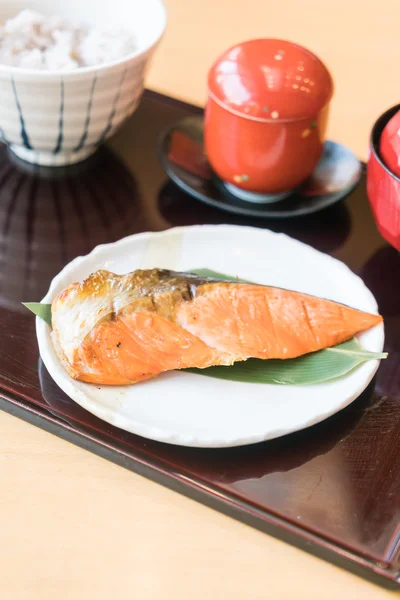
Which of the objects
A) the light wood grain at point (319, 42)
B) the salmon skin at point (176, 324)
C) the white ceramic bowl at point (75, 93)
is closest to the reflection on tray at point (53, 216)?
the white ceramic bowl at point (75, 93)

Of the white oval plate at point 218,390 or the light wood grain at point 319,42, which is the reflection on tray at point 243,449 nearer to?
the white oval plate at point 218,390

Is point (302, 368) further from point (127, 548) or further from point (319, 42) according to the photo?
point (319, 42)

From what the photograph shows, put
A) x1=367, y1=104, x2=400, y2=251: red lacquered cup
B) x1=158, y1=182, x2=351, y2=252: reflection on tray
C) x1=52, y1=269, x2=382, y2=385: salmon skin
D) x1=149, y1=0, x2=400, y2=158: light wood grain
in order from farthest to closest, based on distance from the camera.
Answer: x1=149, y1=0, x2=400, y2=158: light wood grain → x1=158, y1=182, x2=351, y2=252: reflection on tray → x1=367, y1=104, x2=400, y2=251: red lacquered cup → x1=52, y1=269, x2=382, y2=385: salmon skin

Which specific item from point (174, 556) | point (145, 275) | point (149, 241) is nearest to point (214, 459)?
point (174, 556)

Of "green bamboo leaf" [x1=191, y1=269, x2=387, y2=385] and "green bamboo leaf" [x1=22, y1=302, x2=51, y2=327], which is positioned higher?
"green bamboo leaf" [x1=191, y1=269, x2=387, y2=385]

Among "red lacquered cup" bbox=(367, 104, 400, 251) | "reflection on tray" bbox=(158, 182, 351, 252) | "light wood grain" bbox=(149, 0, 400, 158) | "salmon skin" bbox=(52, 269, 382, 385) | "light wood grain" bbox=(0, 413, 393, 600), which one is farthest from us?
"light wood grain" bbox=(149, 0, 400, 158)

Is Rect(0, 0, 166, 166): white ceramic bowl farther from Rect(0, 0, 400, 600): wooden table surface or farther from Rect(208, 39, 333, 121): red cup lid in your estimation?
Rect(0, 0, 400, 600): wooden table surface

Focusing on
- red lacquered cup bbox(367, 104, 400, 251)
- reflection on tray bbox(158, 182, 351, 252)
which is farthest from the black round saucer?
red lacquered cup bbox(367, 104, 400, 251)

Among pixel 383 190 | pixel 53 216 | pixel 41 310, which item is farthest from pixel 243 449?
pixel 53 216
